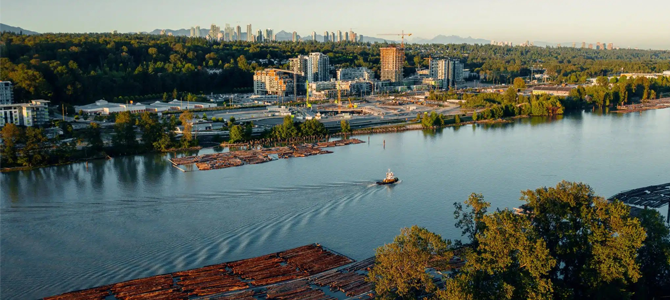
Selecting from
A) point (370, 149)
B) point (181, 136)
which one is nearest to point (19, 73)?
point (181, 136)

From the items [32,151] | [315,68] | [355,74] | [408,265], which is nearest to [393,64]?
[355,74]

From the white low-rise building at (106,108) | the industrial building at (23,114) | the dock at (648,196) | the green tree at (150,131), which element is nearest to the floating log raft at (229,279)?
the dock at (648,196)

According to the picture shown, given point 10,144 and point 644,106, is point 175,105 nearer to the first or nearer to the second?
point 10,144

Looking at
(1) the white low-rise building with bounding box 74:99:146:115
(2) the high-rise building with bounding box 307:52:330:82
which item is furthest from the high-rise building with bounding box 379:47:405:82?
(1) the white low-rise building with bounding box 74:99:146:115

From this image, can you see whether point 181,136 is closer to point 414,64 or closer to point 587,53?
point 414,64

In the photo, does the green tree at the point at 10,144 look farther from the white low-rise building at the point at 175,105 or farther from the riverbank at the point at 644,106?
the riverbank at the point at 644,106

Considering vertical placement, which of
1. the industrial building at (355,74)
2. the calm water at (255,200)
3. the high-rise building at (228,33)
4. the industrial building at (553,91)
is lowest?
the calm water at (255,200)
